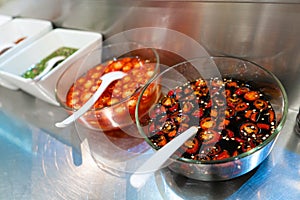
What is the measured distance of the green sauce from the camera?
1033 mm

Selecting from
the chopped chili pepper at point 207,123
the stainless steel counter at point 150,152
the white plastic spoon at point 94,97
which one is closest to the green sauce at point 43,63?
the stainless steel counter at point 150,152

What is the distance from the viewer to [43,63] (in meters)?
1.07

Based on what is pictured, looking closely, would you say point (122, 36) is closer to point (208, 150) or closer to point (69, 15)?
point (69, 15)

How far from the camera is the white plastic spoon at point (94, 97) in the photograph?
745 millimetres

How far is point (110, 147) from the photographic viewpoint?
835 millimetres

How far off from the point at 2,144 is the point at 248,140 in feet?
2.36

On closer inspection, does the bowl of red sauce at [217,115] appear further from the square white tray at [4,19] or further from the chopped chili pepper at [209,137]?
the square white tray at [4,19]

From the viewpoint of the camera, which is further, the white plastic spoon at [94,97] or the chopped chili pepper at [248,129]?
the white plastic spoon at [94,97]

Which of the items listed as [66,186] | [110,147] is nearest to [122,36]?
[110,147]

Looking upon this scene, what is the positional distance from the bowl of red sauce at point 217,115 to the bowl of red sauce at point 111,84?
2.3 inches

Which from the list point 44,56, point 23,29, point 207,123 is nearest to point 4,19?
point 23,29

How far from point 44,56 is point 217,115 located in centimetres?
72

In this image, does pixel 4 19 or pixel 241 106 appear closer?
pixel 241 106

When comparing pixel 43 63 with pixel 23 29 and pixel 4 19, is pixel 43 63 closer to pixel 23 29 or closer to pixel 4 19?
pixel 23 29
